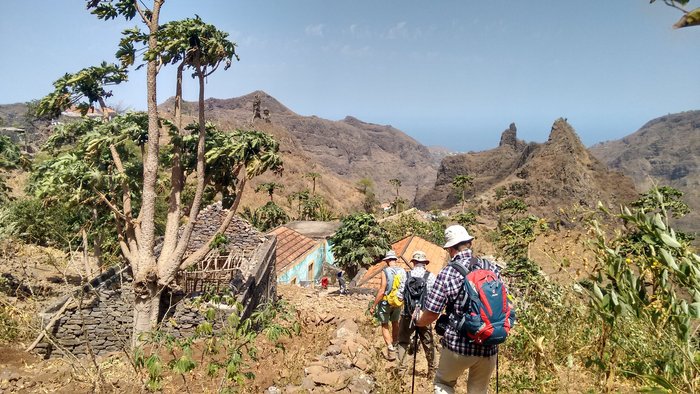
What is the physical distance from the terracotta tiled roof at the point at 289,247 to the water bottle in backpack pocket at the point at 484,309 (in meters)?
21.5

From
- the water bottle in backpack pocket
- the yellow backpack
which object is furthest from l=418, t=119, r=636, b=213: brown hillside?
the water bottle in backpack pocket

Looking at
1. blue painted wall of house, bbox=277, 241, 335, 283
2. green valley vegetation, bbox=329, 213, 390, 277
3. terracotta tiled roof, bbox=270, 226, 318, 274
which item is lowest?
blue painted wall of house, bbox=277, 241, 335, 283

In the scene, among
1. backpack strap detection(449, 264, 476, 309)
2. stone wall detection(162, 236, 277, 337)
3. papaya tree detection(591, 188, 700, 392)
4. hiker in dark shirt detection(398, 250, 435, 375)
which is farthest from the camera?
stone wall detection(162, 236, 277, 337)

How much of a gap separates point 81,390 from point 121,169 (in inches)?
222

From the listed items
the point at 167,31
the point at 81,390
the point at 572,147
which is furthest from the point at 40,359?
the point at 572,147

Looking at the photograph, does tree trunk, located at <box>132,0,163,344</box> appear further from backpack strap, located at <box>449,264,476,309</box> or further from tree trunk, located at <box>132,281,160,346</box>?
backpack strap, located at <box>449,264,476,309</box>

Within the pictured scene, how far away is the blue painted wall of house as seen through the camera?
24969 mm

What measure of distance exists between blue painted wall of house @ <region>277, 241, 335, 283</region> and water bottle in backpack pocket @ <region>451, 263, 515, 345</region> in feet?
68.4

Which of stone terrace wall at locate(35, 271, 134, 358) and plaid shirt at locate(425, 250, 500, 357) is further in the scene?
stone terrace wall at locate(35, 271, 134, 358)

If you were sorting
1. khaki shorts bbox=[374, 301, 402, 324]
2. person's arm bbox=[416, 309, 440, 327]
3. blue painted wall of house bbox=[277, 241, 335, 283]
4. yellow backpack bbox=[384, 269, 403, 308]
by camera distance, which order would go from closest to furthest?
person's arm bbox=[416, 309, 440, 327] → yellow backpack bbox=[384, 269, 403, 308] → khaki shorts bbox=[374, 301, 402, 324] → blue painted wall of house bbox=[277, 241, 335, 283]

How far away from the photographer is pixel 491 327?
3.99m

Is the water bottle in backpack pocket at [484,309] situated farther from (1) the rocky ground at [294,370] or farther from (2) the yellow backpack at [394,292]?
(2) the yellow backpack at [394,292]

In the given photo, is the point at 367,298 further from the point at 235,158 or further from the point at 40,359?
the point at 40,359

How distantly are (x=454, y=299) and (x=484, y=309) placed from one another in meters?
0.32
